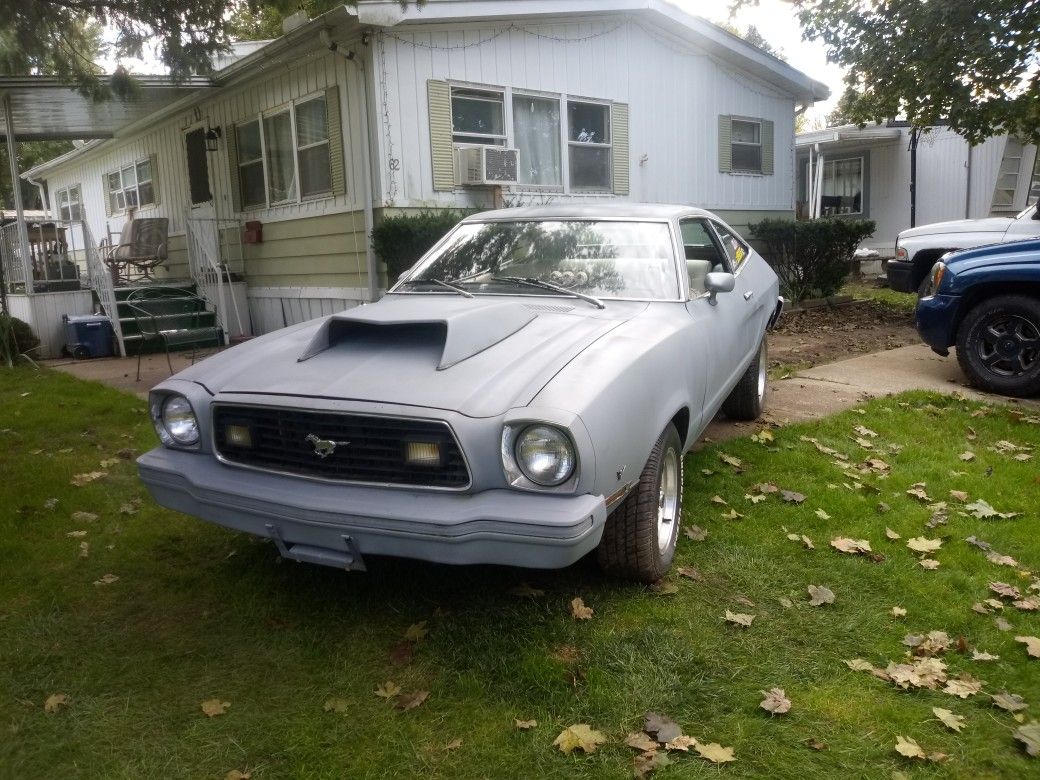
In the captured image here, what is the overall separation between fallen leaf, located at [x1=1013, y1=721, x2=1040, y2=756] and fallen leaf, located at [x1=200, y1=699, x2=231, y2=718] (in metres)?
2.51

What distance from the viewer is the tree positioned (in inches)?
→ 417

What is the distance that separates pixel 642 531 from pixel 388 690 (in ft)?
3.71

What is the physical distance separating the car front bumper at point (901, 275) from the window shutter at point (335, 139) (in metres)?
7.32

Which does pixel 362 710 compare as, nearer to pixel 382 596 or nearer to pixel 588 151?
pixel 382 596

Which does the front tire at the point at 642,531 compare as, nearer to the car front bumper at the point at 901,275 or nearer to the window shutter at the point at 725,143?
the car front bumper at the point at 901,275

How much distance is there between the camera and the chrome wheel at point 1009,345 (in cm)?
673

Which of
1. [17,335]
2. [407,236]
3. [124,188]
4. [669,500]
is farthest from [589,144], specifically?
[124,188]

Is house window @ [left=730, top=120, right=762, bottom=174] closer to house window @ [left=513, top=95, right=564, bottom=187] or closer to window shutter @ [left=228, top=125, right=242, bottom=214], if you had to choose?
house window @ [left=513, top=95, right=564, bottom=187]

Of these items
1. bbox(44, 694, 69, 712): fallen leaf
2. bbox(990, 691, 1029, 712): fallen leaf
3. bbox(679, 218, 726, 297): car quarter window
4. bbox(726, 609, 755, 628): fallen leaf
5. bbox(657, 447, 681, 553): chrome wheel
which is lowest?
bbox(990, 691, 1029, 712): fallen leaf

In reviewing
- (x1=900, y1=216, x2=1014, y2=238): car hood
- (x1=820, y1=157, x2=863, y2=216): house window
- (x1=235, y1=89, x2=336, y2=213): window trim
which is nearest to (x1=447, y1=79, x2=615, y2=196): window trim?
(x1=235, y1=89, x2=336, y2=213): window trim

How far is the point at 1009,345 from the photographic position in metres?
6.86

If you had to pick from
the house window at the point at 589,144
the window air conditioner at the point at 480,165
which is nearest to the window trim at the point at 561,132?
the house window at the point at 589,144

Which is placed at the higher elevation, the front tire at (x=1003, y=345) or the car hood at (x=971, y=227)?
the car hood at (x=971, y=227)

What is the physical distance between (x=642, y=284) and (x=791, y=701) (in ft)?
6.98
